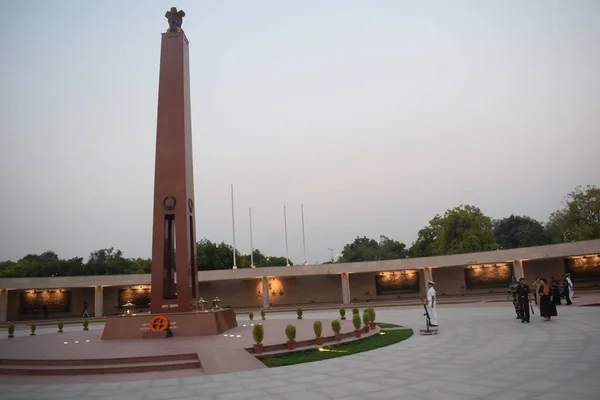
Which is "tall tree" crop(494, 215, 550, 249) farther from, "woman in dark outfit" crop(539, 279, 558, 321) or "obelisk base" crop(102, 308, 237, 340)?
"obelisk base" crop(102, 308, 237, 340)

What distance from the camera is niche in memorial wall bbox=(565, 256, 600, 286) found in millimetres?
32938

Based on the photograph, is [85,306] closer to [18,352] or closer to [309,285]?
[309,285]

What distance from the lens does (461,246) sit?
163 ft

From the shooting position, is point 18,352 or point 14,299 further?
point 14,299

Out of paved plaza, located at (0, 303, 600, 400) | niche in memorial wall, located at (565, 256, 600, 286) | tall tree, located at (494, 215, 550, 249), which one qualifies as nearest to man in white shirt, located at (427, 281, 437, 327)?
paved plaza, located at (0, 303, 600, 400)

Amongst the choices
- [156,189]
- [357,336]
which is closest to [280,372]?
[357,336]

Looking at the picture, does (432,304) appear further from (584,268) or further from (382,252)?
(382,252)

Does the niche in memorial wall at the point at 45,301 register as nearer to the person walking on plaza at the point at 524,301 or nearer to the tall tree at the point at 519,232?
the person walking on plaza at the point at 524,301

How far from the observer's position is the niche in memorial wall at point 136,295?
40.2 metres

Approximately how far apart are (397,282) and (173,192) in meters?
26.6

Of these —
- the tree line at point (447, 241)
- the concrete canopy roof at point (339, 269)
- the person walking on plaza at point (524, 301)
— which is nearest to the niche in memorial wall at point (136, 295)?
the concrete canopy roof at point (339, 269)

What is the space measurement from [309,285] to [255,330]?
30.3 metres

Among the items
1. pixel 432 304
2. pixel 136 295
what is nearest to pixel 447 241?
pixel 136 295

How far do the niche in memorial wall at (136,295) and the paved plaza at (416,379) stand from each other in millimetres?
32383
